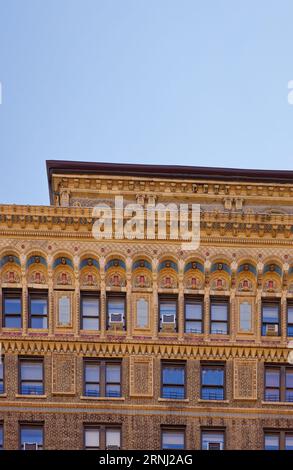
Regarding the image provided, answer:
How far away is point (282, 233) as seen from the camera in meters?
62.2

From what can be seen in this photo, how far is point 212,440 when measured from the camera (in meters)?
59.3

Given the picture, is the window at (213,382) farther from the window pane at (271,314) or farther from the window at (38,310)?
the window at (38,310)

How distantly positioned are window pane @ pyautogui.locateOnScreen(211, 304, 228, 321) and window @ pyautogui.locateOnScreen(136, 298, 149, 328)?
2.33m

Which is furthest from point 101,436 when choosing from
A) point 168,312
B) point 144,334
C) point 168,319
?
point 168,312

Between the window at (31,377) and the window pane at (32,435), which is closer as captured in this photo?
the window pane at (32,435)

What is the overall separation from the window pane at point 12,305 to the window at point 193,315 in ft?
19.4

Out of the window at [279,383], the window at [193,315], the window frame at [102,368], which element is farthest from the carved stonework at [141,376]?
the window at [279,383]

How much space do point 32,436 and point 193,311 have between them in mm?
7288

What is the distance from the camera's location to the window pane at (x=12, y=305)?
60.6 m

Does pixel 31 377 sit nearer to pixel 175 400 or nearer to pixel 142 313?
pixel 142 313
